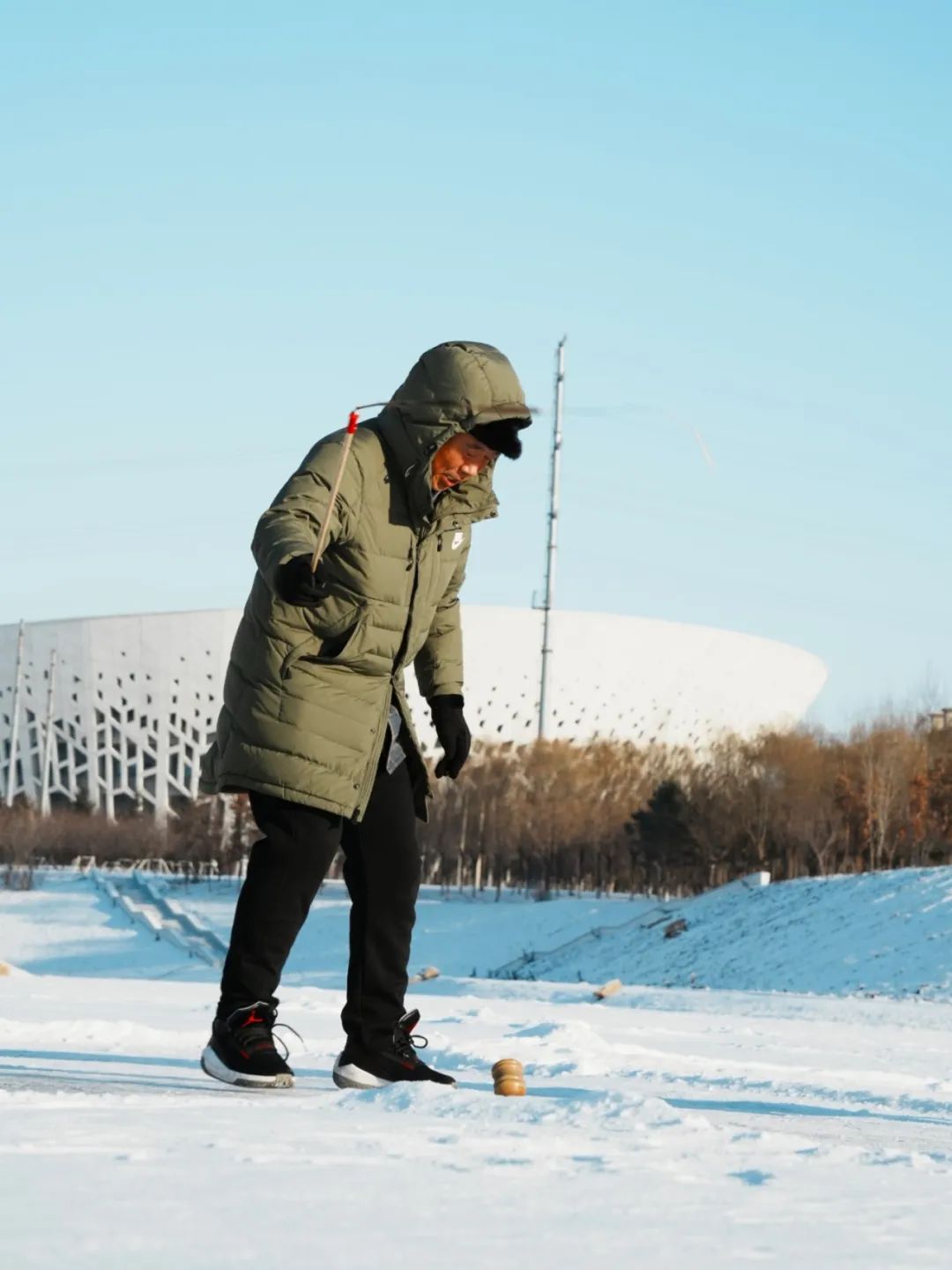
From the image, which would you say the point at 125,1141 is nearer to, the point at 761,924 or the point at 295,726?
the point at 295,726

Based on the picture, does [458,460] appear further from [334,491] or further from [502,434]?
[334,491]

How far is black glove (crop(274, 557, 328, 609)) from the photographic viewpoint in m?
3.93

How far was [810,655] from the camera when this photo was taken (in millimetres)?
89188

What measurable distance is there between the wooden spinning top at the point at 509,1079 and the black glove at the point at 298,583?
3.86ft

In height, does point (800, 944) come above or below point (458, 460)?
below

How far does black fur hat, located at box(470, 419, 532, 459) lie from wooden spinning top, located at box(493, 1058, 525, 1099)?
4.67ft

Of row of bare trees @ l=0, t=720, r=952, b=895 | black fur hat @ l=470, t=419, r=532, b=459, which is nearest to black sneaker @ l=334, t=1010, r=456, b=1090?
black fur hat @ l=470, t=419, r=532, b=459

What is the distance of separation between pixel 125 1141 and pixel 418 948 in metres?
32.9

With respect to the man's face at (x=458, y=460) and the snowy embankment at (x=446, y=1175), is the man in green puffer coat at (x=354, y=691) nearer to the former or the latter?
the man's face at (x=458, y=460)

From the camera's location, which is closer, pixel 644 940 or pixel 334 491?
pixel 334 491

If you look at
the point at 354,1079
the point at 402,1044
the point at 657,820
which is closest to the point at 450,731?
the point at 402,1044

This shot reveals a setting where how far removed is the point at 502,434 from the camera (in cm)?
434

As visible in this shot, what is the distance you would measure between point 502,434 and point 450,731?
86 centimetres

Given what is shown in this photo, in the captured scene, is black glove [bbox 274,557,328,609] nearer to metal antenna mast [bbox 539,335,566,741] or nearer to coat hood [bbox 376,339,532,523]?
coat hood [bbox 376,339,532,523]
